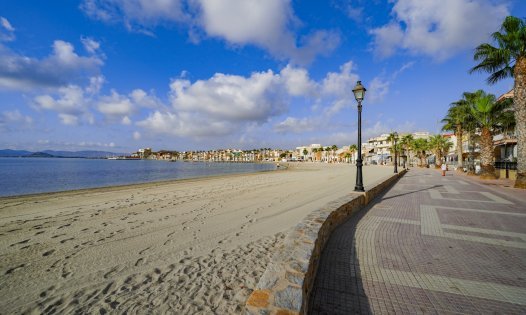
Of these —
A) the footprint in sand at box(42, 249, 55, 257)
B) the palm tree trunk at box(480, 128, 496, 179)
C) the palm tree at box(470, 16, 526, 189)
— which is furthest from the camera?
the palm tree trunk at box(480, 128, 496, 179)

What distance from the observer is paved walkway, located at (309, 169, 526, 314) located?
9.47 feet

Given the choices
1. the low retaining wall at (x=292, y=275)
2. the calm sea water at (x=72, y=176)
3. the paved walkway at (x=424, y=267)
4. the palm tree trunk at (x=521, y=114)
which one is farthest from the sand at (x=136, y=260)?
the calm sea water at (x=72, y=176)

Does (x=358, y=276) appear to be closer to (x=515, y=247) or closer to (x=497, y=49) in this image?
(x=515, y=247)

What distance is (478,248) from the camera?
15.0ft

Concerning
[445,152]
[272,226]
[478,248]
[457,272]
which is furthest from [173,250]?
[445,152]

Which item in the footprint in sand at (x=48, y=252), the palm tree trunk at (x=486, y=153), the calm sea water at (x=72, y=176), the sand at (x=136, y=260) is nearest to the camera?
the sand at (x=136, y=260)

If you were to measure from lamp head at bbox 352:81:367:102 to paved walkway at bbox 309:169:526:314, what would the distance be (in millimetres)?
4605

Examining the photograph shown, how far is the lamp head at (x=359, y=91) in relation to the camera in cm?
899

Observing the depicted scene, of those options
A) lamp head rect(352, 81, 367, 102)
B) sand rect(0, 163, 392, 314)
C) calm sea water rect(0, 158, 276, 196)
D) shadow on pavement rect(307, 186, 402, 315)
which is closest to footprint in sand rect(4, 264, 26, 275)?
sand rect(0, 163, 392, 314)

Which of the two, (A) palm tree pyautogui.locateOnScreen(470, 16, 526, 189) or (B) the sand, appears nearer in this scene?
(B) the sand

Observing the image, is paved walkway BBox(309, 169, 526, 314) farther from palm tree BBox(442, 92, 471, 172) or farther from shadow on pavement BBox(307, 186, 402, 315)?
palm tree BBox(442, 92, 471, 172)

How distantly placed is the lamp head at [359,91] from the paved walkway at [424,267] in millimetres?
4605

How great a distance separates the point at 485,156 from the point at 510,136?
12.7 m

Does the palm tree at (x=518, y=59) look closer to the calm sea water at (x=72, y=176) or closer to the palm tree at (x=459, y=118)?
the palm tree at (x=459, y=118)
